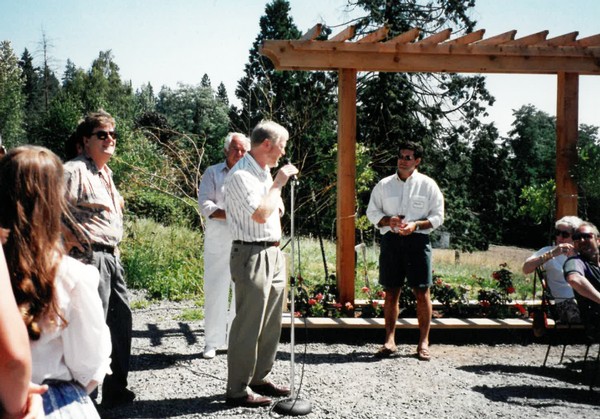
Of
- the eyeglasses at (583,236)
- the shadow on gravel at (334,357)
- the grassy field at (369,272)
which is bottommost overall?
the shadow on gravel at (334,357)

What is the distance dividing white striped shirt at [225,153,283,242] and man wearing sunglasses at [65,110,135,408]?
69cm

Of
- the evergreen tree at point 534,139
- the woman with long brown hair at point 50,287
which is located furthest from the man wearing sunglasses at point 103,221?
the evergreen tree at point 534,139

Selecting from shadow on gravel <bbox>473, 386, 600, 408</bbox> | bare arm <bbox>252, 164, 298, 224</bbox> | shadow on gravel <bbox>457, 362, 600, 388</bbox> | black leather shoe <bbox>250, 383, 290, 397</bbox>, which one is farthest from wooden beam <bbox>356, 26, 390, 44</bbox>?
black leather shoe <bbox>250, 383, 290, 397</bbox>

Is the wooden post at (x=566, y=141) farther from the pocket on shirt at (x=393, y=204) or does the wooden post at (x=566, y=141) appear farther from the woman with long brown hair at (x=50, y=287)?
the woman with long brown hair at (x=50, y=287)

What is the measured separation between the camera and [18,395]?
1302mm

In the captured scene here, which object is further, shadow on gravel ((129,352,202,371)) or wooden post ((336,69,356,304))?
wooden post ((336,69,356,304))

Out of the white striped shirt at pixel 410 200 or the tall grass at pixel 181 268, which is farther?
the tall grass at pixel 181 268

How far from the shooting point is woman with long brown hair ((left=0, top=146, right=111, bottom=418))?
152 centimetres

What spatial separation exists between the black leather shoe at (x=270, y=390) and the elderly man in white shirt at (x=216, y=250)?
103 cm

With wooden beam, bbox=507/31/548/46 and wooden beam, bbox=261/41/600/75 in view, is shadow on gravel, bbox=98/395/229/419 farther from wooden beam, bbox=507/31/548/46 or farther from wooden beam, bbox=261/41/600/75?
wooden beam, bbox=507/31/548/46

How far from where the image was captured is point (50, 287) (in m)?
1.55

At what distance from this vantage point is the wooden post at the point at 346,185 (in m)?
5.95

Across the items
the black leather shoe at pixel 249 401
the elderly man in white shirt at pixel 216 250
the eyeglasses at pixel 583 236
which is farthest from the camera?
the elderly man in white shirt at pixel 216 250

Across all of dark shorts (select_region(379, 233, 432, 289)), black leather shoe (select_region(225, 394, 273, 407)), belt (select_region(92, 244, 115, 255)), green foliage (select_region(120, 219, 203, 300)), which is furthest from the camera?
green foliage (select_region(120, 219, 203, 300))
